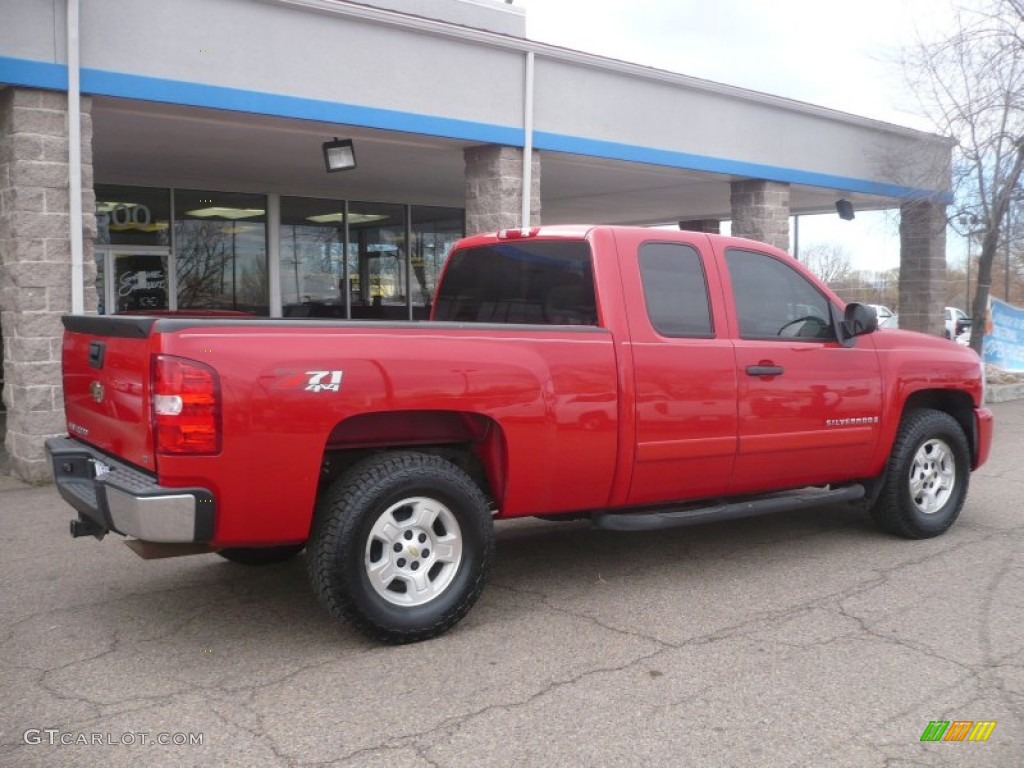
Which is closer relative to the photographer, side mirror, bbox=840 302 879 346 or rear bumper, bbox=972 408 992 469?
side mirror, bbox=840 302 879 346

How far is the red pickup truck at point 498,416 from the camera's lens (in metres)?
3.97

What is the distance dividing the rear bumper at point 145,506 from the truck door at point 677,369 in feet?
7.31

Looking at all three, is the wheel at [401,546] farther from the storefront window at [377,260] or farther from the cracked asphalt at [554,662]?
the storefront window at [377,260]

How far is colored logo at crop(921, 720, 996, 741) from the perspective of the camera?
11.6ft

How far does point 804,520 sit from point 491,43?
631cm

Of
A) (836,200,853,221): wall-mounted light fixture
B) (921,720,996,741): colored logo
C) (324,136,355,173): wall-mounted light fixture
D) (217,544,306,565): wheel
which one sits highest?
(836,200,853,221): wall-mounted light fixture

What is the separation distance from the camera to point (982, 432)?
6.78 metres

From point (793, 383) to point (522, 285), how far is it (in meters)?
1.66

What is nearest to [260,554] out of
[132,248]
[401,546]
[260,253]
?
[401,546]

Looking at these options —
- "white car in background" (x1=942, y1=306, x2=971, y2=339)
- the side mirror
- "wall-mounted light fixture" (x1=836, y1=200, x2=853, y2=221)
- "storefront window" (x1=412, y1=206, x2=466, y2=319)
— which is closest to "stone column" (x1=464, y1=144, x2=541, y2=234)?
the side mirror

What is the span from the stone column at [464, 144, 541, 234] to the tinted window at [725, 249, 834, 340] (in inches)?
215

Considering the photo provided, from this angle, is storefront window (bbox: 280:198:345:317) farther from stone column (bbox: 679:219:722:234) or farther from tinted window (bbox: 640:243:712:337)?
tinted window (bbox: 640:243:712:337)

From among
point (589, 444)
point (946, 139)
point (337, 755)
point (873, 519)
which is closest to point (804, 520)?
point (873, 519)

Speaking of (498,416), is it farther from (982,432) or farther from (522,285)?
(982,432)
